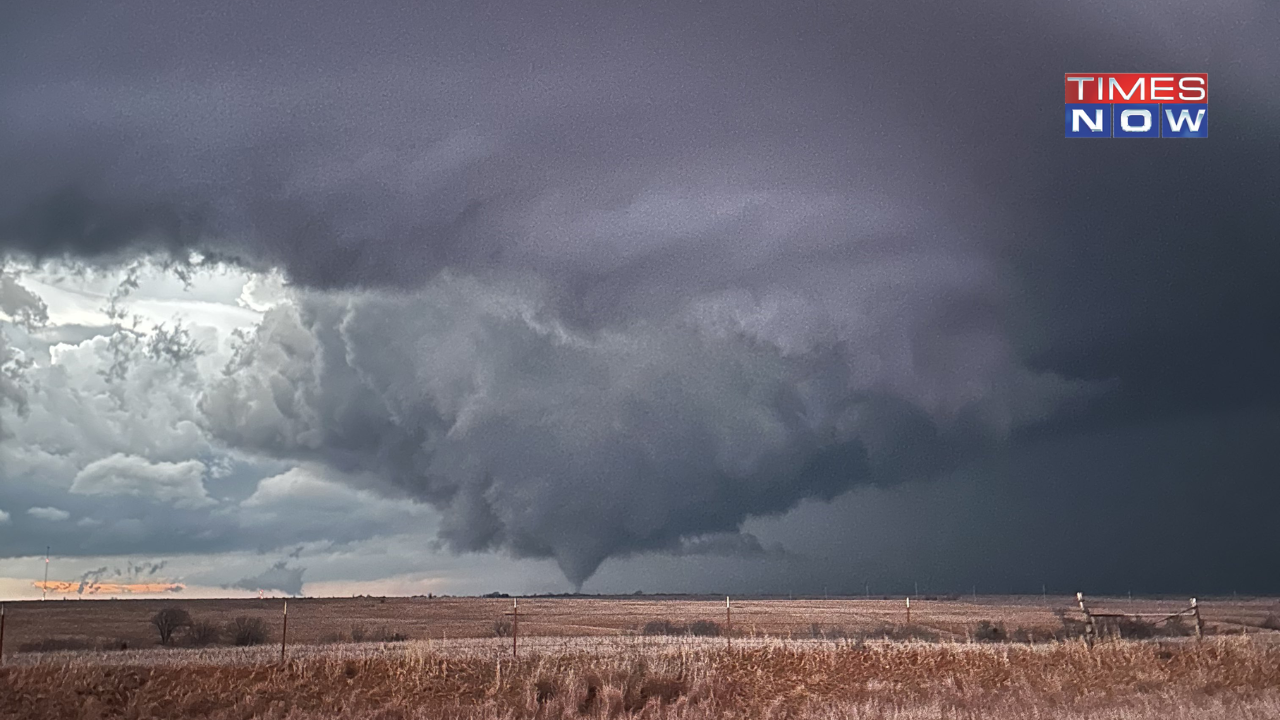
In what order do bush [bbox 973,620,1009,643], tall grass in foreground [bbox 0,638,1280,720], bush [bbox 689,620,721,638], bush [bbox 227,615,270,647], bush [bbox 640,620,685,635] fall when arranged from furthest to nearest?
bush [bbox 640,620,685,635] < bush [bbox 689,620,721,638] < bush [bbox 973,620,1009,643] < bush [bbox 227,615,270,647] < tall grass in foreground [bbox 0,638,1280,720]

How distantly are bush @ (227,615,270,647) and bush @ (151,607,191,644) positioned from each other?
3.15 meters

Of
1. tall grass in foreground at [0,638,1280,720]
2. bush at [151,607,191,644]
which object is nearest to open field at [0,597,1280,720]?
tall grass in foreground at [0,638,1280,720]

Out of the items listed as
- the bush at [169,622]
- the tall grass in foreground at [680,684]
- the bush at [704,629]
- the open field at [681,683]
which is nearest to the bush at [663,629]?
the bush at [704,629]

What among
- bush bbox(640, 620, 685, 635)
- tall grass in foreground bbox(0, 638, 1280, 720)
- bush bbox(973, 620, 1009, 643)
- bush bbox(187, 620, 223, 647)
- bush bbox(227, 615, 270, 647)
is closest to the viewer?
tall grass in foreground bbox(0, 638, 1280, 720)

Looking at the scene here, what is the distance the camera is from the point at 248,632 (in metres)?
57.0

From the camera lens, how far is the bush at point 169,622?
195ft

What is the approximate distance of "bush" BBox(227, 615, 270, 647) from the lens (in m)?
56.2

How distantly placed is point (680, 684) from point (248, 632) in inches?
1206

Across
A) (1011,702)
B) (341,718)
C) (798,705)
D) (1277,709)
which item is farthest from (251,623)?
(1277,709)

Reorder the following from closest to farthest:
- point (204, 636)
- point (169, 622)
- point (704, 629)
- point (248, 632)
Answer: point (248, 632) → point (204, 636) → point (169, 622) → point (704, 629)

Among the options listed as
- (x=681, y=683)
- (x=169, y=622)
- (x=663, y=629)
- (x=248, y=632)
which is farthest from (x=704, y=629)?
(x=681, y=683)

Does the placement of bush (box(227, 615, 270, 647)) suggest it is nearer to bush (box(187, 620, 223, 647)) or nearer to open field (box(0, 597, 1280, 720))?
bush (box(187, 620, 223, 647))

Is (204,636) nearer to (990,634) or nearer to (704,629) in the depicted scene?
(704,629)

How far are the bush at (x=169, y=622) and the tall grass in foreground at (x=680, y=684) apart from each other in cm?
2091
